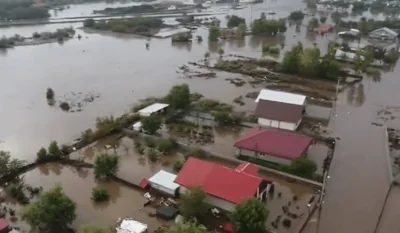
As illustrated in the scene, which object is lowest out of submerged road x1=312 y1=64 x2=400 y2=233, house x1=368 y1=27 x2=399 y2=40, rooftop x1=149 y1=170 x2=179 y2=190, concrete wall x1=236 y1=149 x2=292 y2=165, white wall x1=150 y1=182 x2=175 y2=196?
submerged road x1=312 y1=64 x2=400 y2=233

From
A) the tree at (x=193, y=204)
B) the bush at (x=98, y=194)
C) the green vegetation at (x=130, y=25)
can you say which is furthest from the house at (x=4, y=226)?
the green vegetation at (x=130, y=25)

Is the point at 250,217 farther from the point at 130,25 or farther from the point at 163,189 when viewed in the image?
the point at 130,25

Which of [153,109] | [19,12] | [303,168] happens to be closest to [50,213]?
[303,168]

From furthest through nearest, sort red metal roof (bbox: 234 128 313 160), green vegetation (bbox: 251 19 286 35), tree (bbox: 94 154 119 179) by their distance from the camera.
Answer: green vegetation (bbox: 251 19 286 35) < red metal roof (bbox: 234 128 313 160) < tree (bbox: 94 154 119 179)

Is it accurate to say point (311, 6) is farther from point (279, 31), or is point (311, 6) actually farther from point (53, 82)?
point (53, 82)

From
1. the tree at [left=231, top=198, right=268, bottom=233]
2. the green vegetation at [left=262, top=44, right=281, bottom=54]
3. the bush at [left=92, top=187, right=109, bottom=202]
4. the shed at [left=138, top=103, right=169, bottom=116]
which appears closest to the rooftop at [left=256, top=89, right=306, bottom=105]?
the shed at [left=138, top=103, right=169, bottom=116]

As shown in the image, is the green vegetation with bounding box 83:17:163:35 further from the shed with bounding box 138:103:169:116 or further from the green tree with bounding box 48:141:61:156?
the green tree with bounding box 48:141:61:156
